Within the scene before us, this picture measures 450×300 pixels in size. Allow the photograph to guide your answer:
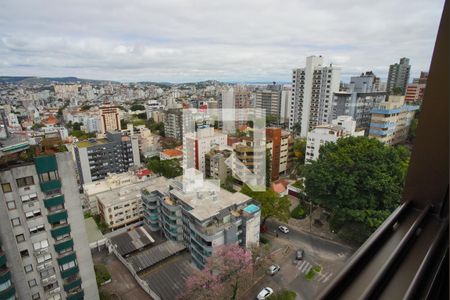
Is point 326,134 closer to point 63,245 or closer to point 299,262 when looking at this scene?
point 299,262

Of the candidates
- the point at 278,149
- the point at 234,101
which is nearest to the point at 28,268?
the point at 278,149

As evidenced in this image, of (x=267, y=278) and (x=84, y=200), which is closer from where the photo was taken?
(x=267, y=278)

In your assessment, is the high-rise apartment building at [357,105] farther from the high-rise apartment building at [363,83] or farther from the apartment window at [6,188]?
the apartment window at [6,188]

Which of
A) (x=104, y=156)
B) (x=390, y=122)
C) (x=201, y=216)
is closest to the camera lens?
(x=201, y=216)

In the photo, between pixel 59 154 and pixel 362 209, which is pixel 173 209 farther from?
pixel 362 209

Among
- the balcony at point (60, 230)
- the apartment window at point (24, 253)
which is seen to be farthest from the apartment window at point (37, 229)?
the apartment window at point (24, 253)

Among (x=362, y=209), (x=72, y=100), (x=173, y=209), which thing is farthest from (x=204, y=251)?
(x=72, y=100)
